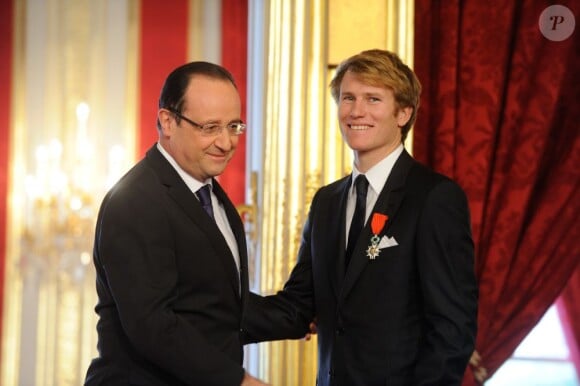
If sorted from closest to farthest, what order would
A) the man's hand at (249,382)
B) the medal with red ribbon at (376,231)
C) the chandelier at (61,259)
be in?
the man's hand at (249,382) < the medal with red ribbon at (376,231) < the chandelier at (61,259)

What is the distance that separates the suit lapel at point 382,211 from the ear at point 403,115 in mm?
164

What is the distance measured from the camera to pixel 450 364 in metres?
2.26

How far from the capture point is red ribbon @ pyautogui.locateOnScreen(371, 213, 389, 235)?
239 cm

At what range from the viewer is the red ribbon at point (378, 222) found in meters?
2.39

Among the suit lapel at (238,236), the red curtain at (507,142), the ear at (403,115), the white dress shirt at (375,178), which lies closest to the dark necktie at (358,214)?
the white dress shirt at (375,178)

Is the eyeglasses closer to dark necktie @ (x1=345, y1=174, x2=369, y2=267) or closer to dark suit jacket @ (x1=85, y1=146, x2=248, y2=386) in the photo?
dark suit jacket @ (x1=85, y1=146, x2=248, y2=386)

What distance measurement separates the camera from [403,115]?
101 inches

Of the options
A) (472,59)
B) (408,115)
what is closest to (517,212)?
(472,59)

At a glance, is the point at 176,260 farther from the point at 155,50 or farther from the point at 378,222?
the point at 155,50

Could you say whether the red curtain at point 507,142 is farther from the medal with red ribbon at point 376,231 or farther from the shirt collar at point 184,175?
the shirt collar at point 184,175

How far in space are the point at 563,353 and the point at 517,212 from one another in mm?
863

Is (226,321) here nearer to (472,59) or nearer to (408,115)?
(408,115)

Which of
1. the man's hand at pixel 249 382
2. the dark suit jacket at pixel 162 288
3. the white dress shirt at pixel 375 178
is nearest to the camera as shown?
the dark suit jacket at pixel 162 288

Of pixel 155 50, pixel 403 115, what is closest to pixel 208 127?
pixel 403 115
